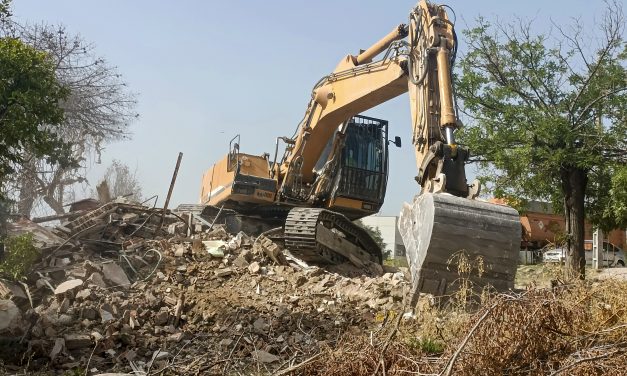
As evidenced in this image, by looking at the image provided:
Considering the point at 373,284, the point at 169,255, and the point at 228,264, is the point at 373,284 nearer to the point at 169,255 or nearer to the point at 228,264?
the point at 228,264

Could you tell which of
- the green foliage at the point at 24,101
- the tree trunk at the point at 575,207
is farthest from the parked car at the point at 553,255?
the green foliage at the point at 24,101

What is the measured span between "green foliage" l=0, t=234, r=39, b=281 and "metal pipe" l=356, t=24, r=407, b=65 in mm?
6832

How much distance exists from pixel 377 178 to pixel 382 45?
10.1ft

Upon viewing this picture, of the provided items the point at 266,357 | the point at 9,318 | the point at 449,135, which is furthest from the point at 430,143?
the point at 9,318

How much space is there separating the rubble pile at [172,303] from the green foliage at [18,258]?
8.9 inches

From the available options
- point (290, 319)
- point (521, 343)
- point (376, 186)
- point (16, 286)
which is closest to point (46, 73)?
point (16, 286)

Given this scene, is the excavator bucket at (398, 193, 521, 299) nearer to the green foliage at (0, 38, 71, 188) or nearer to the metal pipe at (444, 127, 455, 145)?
the metal pipe at (444, 127, 455, 145)

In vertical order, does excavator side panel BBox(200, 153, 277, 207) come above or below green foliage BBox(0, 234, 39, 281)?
above

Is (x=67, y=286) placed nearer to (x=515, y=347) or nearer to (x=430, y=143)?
(x=430, y=143)

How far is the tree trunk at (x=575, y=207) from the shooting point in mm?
15672

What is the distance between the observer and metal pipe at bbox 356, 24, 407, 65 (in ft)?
39.1

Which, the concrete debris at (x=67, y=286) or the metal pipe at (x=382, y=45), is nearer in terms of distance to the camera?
the concrete debris at (x=67, y=286)

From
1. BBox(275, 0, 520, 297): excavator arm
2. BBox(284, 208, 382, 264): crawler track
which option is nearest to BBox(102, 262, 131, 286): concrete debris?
BBox(284, 208, 382, 264): crawler track

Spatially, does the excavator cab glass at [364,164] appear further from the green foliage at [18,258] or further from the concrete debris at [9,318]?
the concrete debris at [9,318]
